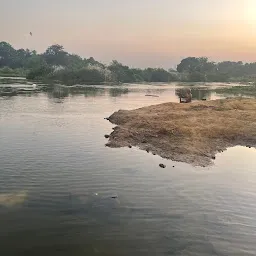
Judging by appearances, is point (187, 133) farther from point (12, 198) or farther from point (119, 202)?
point (12, 198)

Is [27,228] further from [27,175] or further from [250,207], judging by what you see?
[250,207]

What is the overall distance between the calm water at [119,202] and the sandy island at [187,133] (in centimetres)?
125

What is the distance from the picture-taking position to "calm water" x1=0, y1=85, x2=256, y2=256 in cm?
1131

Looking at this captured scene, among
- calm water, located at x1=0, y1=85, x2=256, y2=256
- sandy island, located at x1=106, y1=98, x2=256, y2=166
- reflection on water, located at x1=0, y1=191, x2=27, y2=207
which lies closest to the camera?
calm water, located at x1=0, y1=85, x2=256, y2=256

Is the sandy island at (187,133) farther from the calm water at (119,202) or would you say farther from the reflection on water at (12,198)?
the reflection on water at (12,198)

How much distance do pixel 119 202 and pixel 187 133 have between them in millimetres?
14364

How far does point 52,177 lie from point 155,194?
5153 millimetres

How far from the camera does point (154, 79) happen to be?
558ft

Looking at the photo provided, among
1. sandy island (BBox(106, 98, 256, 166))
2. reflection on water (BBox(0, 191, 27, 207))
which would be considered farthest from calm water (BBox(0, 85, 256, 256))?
sandy island (BBox(106, 98, 256, 166))

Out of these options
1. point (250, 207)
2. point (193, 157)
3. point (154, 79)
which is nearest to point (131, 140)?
point (193, 157)

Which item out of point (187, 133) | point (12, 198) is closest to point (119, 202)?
point (12, 198)

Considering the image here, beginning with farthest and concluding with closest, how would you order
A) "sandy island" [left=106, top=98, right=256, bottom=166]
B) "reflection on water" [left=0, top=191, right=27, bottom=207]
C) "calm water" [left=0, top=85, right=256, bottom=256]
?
1. "sandy island" [left=106, top=98, right=256, bottom=166]
2. "reflection on water" [left=0, top=191, right=27, bottom=207]
3. "calm water" [left=0, top=85, right=256, bottom=256]

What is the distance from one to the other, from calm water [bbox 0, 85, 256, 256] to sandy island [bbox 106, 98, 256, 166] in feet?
4.09

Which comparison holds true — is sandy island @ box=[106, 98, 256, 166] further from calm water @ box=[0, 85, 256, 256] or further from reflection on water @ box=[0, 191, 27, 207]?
reflection on water @ box=[0, 191, 27, 207]
